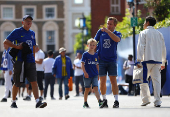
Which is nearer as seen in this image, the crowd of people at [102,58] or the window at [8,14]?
the crowd of people at [102,58]

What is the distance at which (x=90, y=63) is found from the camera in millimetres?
9930

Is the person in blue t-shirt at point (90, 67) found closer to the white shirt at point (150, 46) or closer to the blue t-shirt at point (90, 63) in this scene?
the blue t-shirt at point (90, 63)

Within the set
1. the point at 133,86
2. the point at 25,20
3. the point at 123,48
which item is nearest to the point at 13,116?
the point at 25,20

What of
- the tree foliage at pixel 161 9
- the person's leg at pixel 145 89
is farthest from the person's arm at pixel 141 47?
the tree foliage at pixel 161 9

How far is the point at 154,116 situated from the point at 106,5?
33385mm

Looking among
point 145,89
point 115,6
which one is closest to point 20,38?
point 145,89

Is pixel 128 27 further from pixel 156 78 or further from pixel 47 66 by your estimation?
pixel 156 78

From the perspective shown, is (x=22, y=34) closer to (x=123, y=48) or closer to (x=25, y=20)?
(x=25, y=20)

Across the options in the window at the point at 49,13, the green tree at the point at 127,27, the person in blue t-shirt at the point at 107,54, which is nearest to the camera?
the person in blue t-shirt at the point at 107,54

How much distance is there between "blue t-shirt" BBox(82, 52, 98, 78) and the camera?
9.88m

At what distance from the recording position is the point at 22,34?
917 centimetres

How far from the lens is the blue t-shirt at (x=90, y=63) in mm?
9883

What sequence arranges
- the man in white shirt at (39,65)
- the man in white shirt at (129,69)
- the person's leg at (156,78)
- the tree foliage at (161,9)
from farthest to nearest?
the tree foliage at (161,9), the man in white shirt at (129,69), the man in white shirt at (39,65), the person's leg at (156,78)

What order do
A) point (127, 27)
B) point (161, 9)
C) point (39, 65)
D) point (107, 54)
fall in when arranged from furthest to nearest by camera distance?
point (127, 27), point (161, 9), point (39, 65), point (107, 54)
